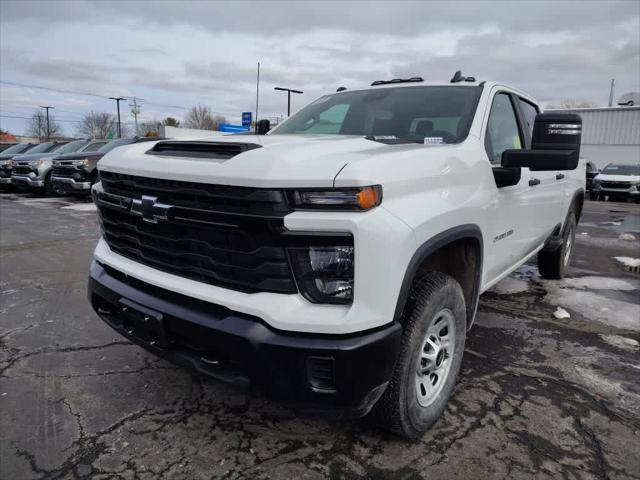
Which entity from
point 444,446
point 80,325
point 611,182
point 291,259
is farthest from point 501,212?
point 611,182

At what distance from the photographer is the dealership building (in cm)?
3109

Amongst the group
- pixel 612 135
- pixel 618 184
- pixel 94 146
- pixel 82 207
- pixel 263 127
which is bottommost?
pixel 82 207

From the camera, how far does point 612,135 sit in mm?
31766

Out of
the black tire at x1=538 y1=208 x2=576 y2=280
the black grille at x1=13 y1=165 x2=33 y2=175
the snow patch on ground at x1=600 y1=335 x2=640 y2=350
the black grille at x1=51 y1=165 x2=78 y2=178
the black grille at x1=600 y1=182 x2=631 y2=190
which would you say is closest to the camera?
the snow patch on ground at x1=600 y1=335 x2=640 y2=350

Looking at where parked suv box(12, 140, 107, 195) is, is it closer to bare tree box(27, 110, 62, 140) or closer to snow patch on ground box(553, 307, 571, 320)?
snow patch on ground box(553, 307, 571, 320)

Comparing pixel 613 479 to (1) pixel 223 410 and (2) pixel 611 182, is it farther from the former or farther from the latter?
(2) pixel 611 182

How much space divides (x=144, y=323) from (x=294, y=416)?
0.96m

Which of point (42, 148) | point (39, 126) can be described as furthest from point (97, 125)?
point (42, 148)

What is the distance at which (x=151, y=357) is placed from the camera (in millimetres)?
3258

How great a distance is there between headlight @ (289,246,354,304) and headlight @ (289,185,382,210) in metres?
0.16

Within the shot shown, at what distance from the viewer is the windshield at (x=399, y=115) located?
303 cm

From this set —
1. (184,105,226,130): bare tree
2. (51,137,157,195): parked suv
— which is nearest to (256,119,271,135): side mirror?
(51,137,157,195): parked suv

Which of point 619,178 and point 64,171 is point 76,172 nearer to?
point 64,171

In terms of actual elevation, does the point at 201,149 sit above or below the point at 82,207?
above
